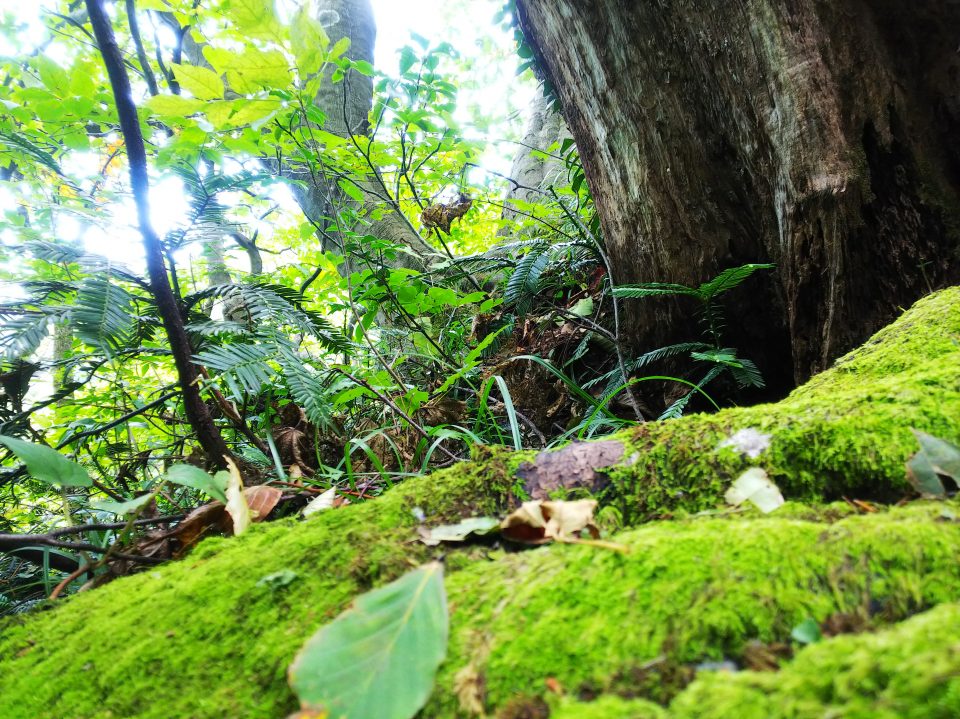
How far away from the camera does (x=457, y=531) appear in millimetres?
990

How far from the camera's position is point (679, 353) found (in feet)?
8.18

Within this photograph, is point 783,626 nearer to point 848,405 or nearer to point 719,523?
point 719,523

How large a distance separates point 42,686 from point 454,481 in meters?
0.85

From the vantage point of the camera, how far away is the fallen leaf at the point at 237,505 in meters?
1.27

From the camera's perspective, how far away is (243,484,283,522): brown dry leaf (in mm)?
1410

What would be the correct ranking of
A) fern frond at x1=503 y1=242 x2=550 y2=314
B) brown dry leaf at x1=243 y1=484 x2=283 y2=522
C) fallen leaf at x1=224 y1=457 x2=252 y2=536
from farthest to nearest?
fern frond at x1=503 y1=242 x2=550 y2=314, brown dry leaf at x1=243 y1=484 x2=283 y2=522, fallen leaf at x1=224 y1=457 x2=252 y2=536

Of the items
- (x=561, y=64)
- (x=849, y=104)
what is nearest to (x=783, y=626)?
(x=849, y=104)

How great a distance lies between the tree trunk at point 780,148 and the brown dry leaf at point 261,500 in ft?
6.62

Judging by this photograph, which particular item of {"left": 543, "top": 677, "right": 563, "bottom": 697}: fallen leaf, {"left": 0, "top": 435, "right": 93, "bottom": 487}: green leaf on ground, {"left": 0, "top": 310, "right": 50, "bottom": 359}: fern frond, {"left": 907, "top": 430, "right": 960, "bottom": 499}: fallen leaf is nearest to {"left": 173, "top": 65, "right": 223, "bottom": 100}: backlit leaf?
{"left": 0, "top": 310, "right": 50, "bottom": 359}: fern frond

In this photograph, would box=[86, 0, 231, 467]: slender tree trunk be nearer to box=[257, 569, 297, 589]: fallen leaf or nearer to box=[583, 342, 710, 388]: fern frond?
box=[257, 569, 297, 589]: fallen leaf

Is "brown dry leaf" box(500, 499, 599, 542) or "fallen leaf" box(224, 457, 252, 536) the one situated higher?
"fallen leaf" box(224, 457, 252, 536)

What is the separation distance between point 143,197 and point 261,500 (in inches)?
38.1

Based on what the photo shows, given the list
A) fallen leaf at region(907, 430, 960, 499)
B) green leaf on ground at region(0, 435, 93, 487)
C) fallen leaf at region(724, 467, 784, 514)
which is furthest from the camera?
green leaf on ground at region(0, 435, 93, 487)

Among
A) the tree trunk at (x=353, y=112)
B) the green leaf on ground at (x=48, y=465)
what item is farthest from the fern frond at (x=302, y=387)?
the tree trunk at (x=353, y=112)
